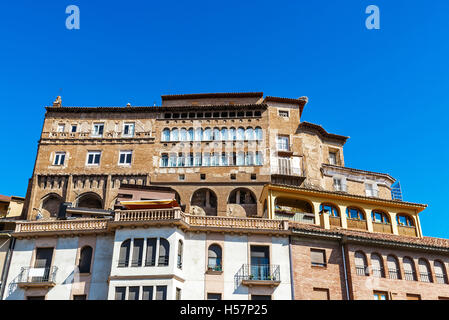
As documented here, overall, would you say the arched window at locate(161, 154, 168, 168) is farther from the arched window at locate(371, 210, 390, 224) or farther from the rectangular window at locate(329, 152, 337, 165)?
the arched window at locate(371, 210, 390, 224)

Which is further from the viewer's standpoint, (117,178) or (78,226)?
(117,178)

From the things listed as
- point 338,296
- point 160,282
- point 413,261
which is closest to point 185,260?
point 160,282

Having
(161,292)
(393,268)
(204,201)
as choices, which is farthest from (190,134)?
(393,268)

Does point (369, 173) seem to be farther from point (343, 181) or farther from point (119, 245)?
point (119, 245)

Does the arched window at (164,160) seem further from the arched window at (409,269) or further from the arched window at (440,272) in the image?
the arched window at (440,272)

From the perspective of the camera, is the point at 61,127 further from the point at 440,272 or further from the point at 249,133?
the point at 440,272

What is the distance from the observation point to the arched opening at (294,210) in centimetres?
3934

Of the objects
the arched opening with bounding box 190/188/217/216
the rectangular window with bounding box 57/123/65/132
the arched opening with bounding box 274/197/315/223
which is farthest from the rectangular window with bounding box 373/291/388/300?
the rectangular window with bounding box 57/123/65/132

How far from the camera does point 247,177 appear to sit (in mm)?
55812

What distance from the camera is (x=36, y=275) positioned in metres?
31.4

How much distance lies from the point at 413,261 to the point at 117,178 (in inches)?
1365

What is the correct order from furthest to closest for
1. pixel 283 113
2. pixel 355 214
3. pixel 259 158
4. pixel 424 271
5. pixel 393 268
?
pixel 283 113 < pixel 259 158 < pixel 355 214 < pixel 424 271 < pixel 393 268

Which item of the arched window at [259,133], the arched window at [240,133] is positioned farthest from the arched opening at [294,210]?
the arched window at [240,133]

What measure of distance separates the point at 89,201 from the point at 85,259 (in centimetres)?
2504
